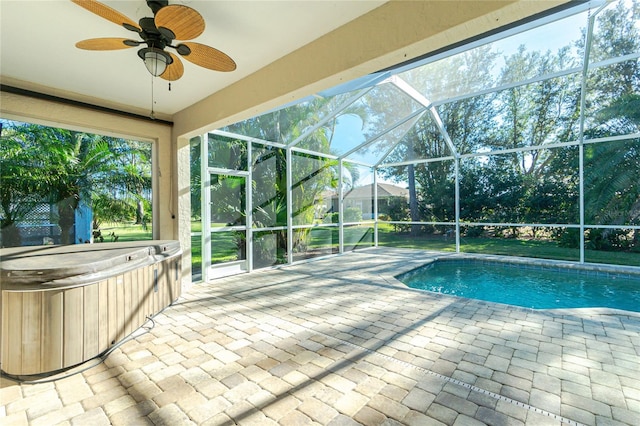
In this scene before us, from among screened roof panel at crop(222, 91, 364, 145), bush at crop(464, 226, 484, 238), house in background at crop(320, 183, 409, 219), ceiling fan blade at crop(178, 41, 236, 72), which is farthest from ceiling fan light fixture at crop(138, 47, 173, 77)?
bush at crop(464, 226, 484, 238)

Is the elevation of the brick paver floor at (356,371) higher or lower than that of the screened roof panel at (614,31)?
lower

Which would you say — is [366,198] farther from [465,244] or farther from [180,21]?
[180,21]

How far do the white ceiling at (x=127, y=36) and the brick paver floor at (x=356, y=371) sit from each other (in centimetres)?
318

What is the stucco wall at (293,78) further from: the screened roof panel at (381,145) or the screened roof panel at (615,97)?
the screened roof panel at (615,97)

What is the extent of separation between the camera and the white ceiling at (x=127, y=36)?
2441mm

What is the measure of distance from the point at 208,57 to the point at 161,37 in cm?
37

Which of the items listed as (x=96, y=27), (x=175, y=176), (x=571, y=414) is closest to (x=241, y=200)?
(x=175, y=176)

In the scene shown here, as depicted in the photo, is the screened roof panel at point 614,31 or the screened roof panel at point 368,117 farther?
the screened roof panel at point 368,117

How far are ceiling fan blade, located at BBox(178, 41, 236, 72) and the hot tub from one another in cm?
214

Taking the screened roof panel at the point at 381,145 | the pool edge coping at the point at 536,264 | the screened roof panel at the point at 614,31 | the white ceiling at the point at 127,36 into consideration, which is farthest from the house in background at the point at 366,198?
the screened roof panel at the point at 614,31

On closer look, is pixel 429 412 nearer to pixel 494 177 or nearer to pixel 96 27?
pixel 96 27

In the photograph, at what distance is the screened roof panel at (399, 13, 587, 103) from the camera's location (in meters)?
5.05

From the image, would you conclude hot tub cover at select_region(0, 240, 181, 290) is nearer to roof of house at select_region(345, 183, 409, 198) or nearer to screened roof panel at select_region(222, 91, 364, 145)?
screened roof panel at select_region(222, 91, 364, 145)

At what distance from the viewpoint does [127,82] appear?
382 centimetres
